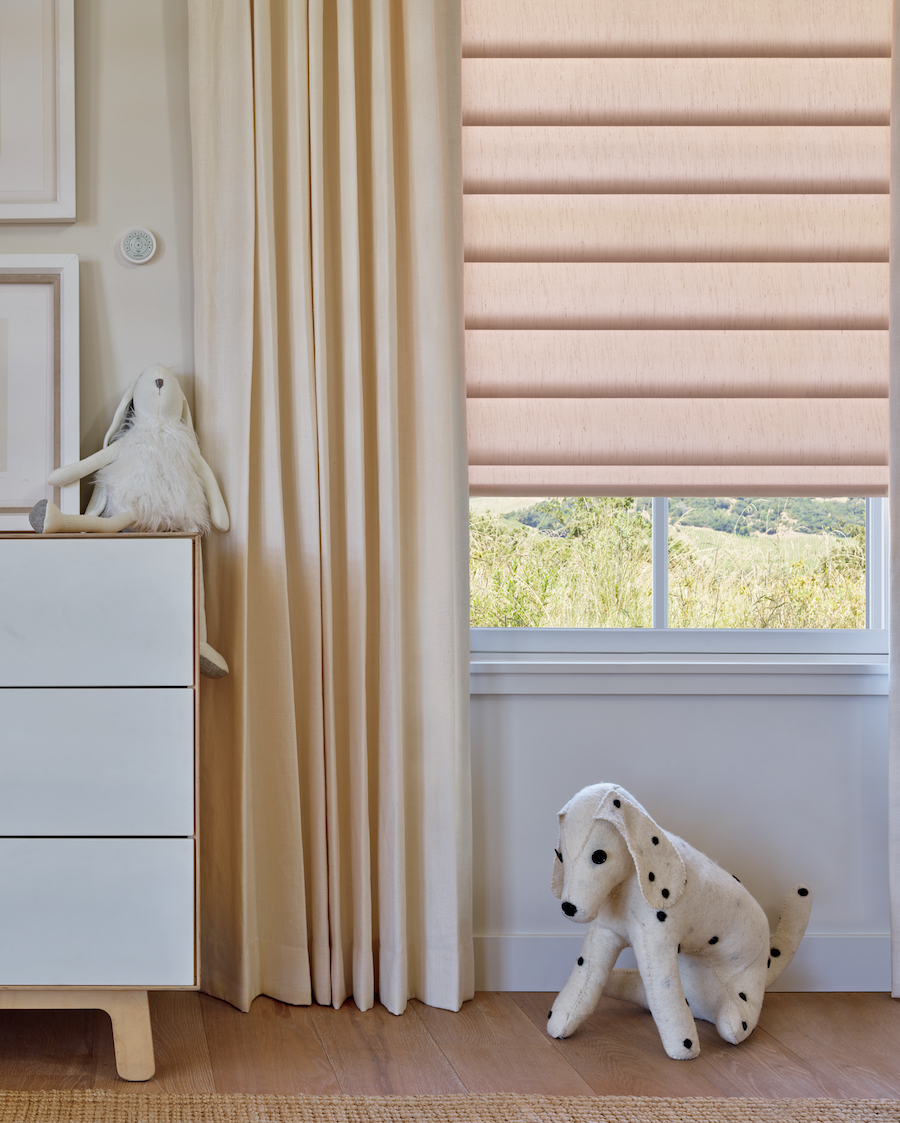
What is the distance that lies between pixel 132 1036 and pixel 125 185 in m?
1.62

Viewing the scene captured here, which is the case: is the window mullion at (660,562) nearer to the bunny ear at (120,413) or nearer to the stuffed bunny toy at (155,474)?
the stuffed bunny toy at (155,474)

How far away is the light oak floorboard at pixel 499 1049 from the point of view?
1.34 metres

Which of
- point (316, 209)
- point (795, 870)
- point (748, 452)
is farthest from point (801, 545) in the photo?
point (316, 209)

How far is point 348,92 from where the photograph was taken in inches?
62.1

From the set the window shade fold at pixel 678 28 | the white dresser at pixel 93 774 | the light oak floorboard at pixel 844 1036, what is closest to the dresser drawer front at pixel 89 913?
the white dresser at pixel 93 774

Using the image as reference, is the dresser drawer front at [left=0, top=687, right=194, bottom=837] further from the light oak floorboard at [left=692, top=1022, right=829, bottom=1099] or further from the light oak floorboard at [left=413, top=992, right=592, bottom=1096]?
the light oak floorboard at [left=692, top=1022, right=829, bottom=1099]

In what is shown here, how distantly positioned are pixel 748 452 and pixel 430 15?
1.09 m

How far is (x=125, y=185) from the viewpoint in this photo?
1696 millimetres

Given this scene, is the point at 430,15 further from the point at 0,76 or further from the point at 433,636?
the point at 433,636

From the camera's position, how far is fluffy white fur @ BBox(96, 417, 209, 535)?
150 centimetres

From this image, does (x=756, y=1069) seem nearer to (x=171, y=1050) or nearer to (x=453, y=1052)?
(x=453, y=1052)

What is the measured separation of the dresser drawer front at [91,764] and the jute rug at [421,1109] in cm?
42

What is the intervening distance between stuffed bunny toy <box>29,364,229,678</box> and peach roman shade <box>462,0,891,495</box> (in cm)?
58

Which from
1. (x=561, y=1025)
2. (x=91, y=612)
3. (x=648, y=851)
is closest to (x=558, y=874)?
(x=648, y=851)
